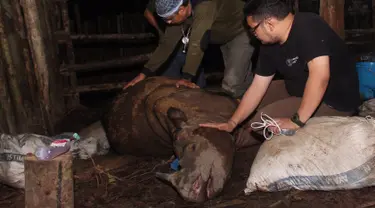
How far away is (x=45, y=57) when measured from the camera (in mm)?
4531

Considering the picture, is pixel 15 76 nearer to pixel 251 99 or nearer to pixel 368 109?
pixel 251 99

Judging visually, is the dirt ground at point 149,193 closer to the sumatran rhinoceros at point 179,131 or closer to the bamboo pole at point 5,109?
the sumatran rhinoceros at point 179,131

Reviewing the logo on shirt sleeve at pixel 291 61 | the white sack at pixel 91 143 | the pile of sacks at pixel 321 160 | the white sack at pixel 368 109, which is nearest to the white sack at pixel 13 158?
the white sack at pixel 91 143

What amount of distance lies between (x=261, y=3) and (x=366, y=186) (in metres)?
1.31

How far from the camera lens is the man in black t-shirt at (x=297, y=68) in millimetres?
2793

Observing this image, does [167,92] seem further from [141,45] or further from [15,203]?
[141,45]

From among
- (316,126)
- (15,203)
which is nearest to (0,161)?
(15,203)

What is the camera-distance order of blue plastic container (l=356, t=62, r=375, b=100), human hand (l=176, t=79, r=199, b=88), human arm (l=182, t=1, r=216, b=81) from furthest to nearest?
blue plastic container (l=356, t=62, r=375, b=100) → human hand (l=176, t=79, r=199, b=88) → human arm (l=182, t=1, r=216, b=81)

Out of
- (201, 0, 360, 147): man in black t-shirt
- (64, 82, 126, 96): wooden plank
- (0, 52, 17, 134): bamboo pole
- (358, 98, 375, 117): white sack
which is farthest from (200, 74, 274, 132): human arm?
(64, 82, 126, 96): wooden plank

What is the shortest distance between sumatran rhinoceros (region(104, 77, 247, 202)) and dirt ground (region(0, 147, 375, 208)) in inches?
4.8

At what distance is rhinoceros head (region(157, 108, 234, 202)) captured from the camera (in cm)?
275

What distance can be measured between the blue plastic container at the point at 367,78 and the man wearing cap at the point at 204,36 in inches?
48.9

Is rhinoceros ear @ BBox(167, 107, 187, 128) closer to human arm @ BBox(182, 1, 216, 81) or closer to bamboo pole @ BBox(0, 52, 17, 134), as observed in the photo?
human arm @ BBox(182, 1, 216, 81)

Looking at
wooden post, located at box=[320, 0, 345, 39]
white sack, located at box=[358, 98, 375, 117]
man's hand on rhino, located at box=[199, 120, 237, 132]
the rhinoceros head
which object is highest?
wooden post, located at box=[320, 0, 345, 39]
